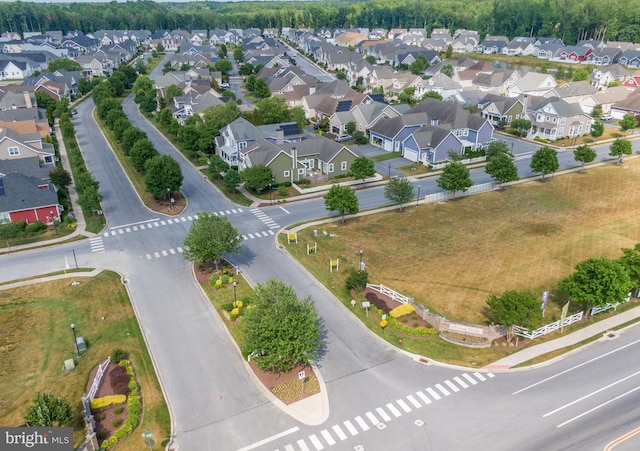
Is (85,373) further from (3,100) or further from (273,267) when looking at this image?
(3,100)

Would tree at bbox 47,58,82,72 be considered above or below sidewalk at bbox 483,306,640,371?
above

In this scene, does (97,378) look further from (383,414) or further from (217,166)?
(217,166)

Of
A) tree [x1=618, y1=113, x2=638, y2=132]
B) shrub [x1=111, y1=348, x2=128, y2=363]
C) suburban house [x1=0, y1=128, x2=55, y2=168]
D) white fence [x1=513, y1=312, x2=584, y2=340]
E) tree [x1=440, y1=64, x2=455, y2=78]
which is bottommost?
white fence [x1=513, y1=312, x2=584, y2=340]

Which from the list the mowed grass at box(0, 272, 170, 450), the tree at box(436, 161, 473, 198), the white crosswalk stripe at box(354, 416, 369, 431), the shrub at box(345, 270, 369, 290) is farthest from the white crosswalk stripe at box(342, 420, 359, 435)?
the tree at box(436, 161, 473, 198)

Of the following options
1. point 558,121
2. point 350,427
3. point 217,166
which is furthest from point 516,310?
point 558,121

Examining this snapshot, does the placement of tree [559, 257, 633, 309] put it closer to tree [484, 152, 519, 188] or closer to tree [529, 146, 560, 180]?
tree [484, 152, 519, 188]

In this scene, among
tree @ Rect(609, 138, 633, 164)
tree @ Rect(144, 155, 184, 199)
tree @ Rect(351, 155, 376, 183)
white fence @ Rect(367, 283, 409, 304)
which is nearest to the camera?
white fence @ Rect(367, 283, 409, 304)

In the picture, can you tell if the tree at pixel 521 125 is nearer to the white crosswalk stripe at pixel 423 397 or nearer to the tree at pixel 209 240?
the tree at pixel 209 240

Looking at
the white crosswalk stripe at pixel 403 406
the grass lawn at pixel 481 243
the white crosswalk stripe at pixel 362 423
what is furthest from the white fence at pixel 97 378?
the white crosswalk stripe at pixel 403 406
